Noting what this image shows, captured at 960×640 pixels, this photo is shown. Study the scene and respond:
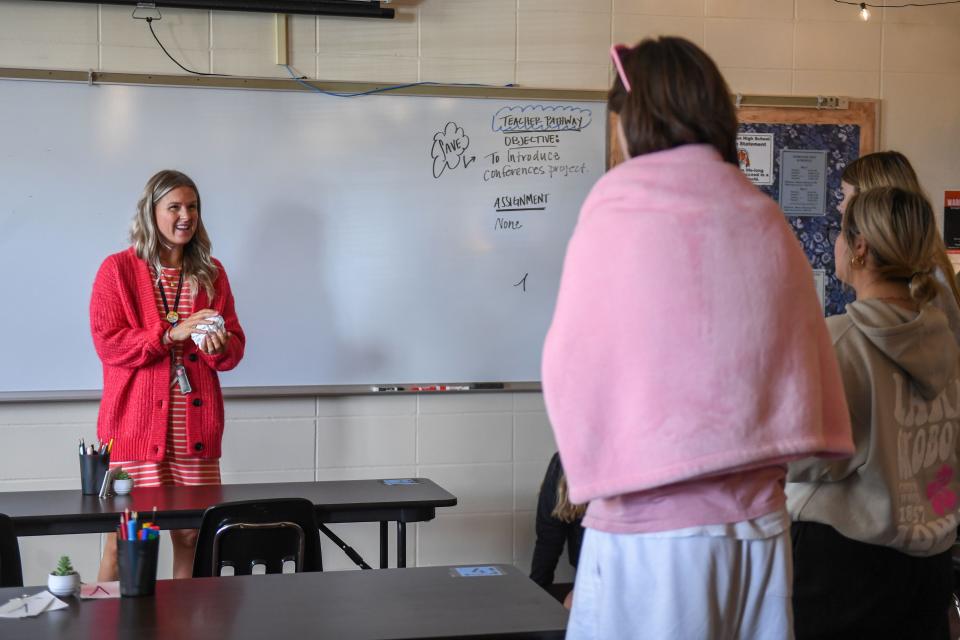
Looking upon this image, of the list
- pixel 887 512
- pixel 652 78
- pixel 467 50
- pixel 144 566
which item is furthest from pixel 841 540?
pixel 467 50

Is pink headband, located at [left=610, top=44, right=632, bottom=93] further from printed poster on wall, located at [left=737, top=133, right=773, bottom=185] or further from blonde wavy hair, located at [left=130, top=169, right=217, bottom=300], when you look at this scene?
printed poster on wall, located at [left=737, top=133, right=773, bottom=185]

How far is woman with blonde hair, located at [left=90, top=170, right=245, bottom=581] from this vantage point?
3.43 metres

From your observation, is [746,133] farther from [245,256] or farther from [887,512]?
[887,512]

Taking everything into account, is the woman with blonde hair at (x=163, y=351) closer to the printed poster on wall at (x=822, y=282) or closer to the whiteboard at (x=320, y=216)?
the whiteboard at (x=320, y=216)

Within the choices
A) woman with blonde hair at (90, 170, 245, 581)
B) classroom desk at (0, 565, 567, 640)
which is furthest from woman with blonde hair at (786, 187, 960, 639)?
woman with blonde hair at (90, 170, 245, 581)

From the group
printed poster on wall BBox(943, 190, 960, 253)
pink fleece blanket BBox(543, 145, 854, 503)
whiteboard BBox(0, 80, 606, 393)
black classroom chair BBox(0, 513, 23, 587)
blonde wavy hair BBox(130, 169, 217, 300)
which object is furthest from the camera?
printed poster on wall BBox(943, 190, 960, 253)

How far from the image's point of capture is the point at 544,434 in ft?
14.6

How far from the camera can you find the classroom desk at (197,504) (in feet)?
8.95

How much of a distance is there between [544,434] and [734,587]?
124 inches

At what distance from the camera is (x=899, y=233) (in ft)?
6.25

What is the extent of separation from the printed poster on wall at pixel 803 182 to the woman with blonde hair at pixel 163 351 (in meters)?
2.50

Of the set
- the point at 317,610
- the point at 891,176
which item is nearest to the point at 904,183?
the point at 891,176

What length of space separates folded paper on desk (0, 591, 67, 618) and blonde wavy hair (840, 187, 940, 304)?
158cm

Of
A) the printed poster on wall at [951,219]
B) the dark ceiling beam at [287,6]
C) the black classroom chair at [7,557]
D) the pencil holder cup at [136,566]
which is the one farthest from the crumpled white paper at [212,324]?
the printed poster on wall at [951,219]
